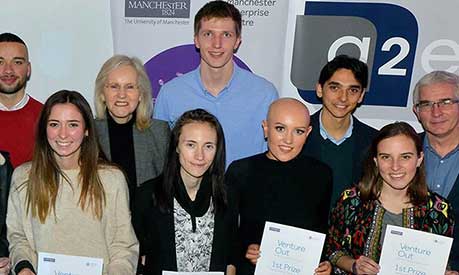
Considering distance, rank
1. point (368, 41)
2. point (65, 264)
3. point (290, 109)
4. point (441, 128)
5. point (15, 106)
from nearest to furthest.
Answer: point (65, 264)
point (290, 109)
point (441, 128)
point (15, 106)
point (368, 41)

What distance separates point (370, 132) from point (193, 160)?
4.21 feet

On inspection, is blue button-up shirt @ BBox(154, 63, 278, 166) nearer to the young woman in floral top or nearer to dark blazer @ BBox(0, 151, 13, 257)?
the young woman in floral top

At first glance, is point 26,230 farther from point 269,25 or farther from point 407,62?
point 407,62

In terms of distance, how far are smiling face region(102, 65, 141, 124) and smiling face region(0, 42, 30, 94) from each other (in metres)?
1.04

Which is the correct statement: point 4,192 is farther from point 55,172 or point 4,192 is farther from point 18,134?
point 18,134

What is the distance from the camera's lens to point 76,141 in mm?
2971

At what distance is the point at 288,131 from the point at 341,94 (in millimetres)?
614

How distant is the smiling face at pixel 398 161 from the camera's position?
114 inches

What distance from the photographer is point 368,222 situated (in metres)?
2.92

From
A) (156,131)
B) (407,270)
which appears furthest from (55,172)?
(407,270)

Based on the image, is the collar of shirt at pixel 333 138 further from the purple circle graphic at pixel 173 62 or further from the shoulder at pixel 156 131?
the purple circle graphic at pixel 173 62

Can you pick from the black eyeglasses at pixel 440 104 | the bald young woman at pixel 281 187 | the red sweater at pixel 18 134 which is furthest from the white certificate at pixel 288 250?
the red sweater at pixel 18 134

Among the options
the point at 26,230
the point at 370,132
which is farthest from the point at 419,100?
the point at 26,230

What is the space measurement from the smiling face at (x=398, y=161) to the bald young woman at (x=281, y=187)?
379 mm
